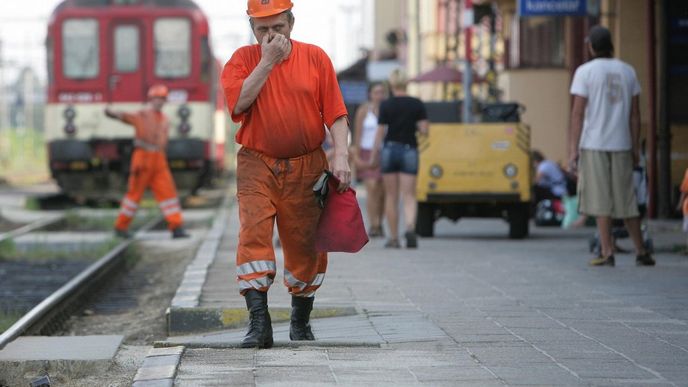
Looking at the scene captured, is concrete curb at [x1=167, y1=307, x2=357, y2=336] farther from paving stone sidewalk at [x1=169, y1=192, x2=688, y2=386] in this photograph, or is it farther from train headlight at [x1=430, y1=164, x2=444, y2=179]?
train headlight at [x1=430, y1=164, x2=444, y2=179]

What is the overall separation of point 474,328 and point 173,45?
1920 cm

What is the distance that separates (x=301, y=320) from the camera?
7.98 meters

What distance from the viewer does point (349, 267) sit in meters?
12.8

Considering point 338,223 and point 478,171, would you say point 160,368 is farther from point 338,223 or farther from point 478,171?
point 478,171

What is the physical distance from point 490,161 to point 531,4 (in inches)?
116

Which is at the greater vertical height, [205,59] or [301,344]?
[205,59]

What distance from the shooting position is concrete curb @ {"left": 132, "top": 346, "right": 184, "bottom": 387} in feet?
21.0

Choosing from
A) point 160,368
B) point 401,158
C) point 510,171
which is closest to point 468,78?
point 510,171

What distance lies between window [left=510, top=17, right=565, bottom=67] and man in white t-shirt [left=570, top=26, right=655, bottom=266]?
567 inches

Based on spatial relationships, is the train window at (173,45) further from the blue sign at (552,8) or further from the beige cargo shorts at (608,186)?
the beige cargo shorts at (608,186)

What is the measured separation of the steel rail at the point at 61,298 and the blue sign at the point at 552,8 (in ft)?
18.3

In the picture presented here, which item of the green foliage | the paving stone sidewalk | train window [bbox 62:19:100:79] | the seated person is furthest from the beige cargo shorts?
the green foliage

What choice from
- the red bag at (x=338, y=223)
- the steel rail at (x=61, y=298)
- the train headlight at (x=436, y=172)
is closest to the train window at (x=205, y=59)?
the steel rail at (x=61, y=298)

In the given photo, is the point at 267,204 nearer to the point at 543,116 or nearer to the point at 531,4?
the point at 531,4
